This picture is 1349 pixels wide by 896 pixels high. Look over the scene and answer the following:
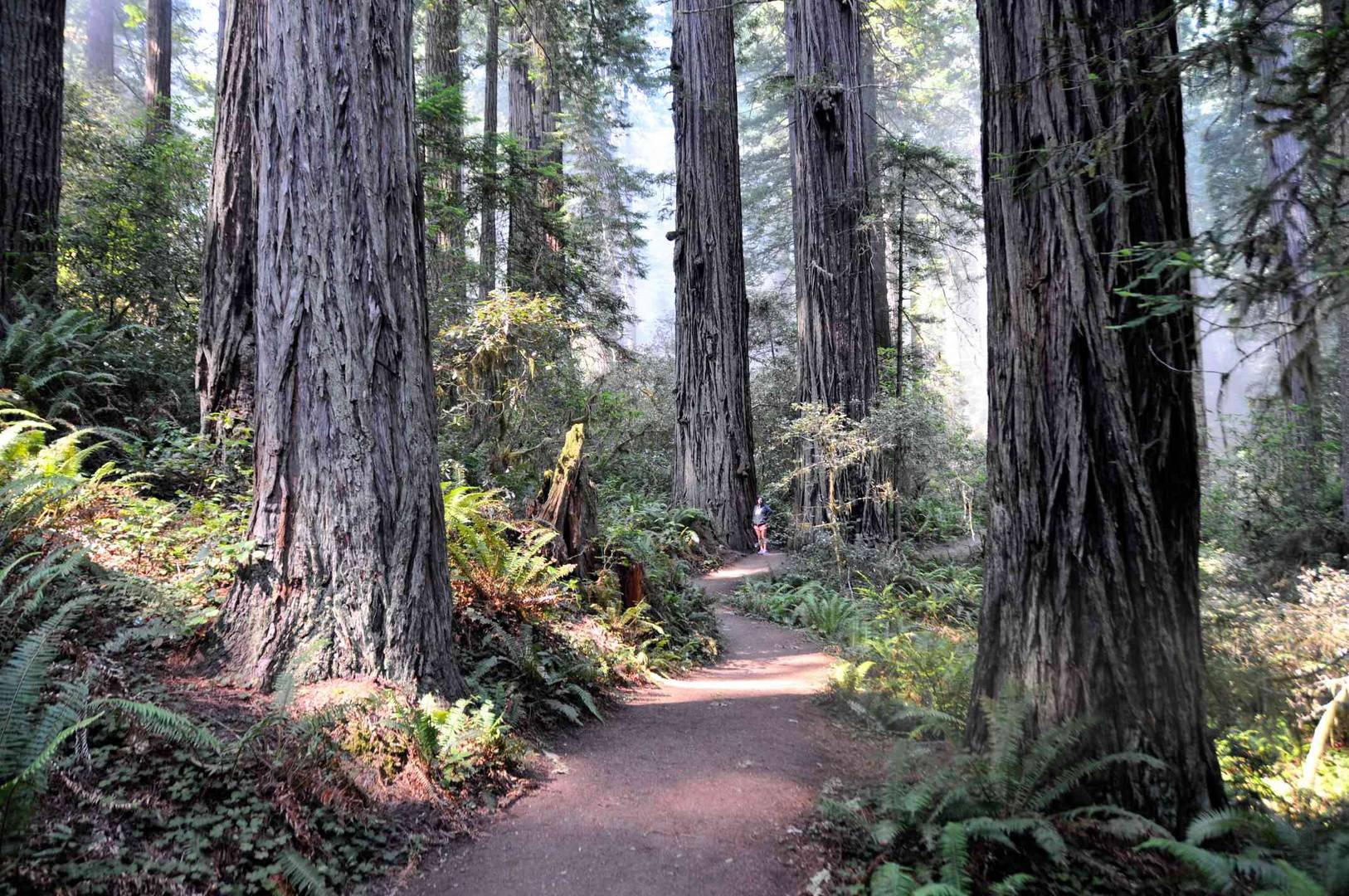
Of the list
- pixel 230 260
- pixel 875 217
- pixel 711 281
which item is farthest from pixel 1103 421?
pixel 711 281

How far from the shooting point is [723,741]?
4.75 metres

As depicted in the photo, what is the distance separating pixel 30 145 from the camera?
7.24 m

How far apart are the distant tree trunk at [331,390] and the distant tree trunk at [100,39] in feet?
103

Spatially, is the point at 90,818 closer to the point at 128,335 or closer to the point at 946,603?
the point at 128,335

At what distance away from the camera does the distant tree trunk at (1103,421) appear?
3.23m

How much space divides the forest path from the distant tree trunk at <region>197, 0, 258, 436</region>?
4478mm

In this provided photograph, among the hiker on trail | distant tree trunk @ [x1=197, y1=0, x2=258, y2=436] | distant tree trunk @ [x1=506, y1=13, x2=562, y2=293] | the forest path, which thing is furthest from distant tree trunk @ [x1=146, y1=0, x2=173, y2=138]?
the forest path

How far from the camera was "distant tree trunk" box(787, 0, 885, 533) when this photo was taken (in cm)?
1188

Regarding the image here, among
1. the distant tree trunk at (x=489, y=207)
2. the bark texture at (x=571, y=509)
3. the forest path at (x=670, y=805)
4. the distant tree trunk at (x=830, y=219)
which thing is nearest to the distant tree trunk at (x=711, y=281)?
the distant tree trunk at (x=830, y=219)

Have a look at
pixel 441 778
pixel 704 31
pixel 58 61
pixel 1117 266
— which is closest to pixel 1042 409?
pixel 1117 266

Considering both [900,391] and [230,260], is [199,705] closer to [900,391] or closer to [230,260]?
[230,260]

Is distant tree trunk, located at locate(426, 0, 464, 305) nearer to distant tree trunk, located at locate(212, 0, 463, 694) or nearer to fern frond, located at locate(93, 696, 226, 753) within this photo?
distant tree trunk, located at locate(212, 0, 463, 694)

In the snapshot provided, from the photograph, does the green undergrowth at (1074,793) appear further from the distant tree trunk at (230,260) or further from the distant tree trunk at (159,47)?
the distant tree trunk at (159,47)

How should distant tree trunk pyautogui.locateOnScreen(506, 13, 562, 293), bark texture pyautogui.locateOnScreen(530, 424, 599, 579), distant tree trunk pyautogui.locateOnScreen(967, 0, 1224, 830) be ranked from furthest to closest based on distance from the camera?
distant tree trunk pyautogui.locateOnScreen(506, 13, 562, 293), bark texture pyautogui.locateOnScreen(530, 424, 599, 579), distant tree trunk pyautogui.locateOnScreen(967, 0, 1224, 830)
